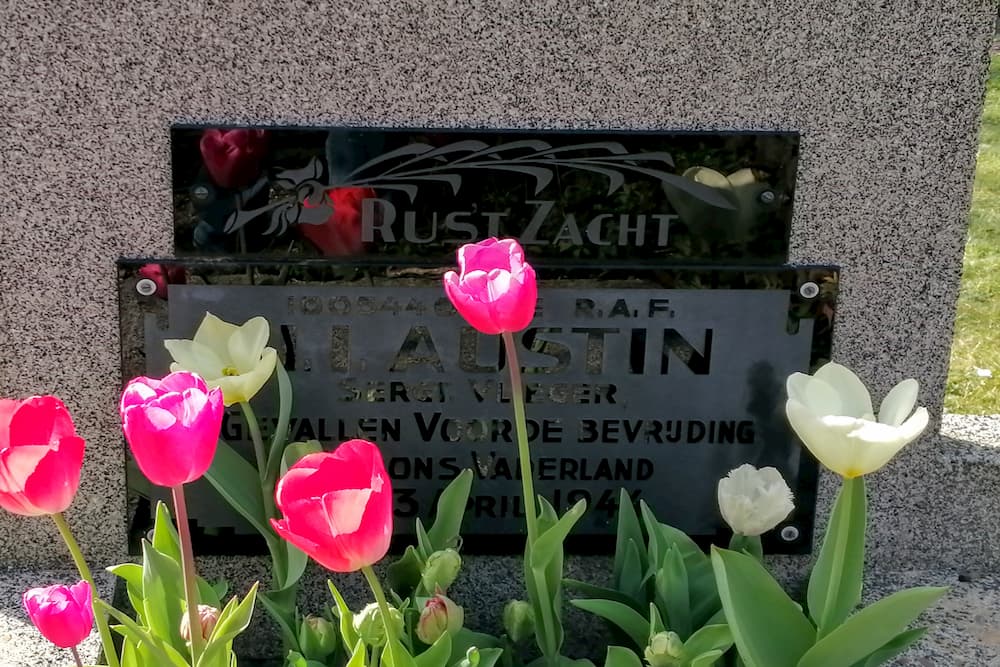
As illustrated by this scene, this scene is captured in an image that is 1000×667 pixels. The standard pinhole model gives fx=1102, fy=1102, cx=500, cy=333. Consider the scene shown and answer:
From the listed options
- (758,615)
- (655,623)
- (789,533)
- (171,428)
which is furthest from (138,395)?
(789,533)

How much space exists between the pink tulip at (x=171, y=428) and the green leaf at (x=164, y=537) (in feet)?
1.38

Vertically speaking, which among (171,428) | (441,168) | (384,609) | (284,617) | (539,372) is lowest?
(284,617)

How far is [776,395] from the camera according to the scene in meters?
1.83

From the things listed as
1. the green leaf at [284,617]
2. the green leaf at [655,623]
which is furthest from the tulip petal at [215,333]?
the green leaf at [655,623]

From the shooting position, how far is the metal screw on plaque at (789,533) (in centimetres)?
192

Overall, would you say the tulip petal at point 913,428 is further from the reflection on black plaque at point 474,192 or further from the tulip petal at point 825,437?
the reflection on black plaque at point 474,192

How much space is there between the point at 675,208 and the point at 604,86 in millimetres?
221

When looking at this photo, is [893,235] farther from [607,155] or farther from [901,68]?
[607,155]

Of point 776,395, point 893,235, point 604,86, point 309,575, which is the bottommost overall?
point 309,575

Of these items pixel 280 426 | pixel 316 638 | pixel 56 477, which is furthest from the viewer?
pixel 280 426

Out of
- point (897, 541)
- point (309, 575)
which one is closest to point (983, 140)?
point (897, 541)

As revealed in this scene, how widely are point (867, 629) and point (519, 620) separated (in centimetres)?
47

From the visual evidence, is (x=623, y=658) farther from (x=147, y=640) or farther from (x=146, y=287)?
(x=146, y=287)

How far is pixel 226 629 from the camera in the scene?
4.35ft
